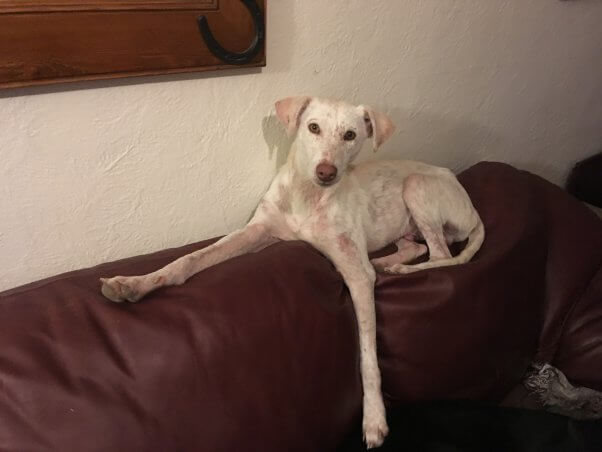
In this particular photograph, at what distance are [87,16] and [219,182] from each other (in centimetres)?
53

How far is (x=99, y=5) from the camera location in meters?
0.92

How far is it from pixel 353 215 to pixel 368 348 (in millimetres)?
378

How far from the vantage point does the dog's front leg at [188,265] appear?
975mm

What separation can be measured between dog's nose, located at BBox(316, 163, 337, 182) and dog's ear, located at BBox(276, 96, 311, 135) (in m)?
0.13

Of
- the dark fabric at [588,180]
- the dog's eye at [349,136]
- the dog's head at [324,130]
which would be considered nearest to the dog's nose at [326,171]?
the dog's head at [324,130]

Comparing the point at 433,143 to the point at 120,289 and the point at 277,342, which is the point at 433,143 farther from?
the point at 120,289

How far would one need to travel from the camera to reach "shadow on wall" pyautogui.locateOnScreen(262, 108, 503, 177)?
166 centimetres

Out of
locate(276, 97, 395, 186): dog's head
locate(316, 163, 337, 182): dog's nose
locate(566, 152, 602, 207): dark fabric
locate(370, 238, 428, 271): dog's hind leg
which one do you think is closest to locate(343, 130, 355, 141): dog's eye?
locate(276, 97, 395, 186): dog's head

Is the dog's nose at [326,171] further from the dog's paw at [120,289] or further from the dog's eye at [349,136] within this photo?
the dog's paw at [120,289]

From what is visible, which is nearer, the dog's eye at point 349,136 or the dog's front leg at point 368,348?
the dog's front leg at point 368,348

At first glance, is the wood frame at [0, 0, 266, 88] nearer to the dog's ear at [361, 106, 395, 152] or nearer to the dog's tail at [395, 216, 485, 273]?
the dog's ear at [361, 106, 395, 152]

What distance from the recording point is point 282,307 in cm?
107

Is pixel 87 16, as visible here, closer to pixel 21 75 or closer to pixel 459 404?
pixel 21 75

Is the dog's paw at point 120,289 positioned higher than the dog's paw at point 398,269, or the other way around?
the dog's paw at point 120,289
